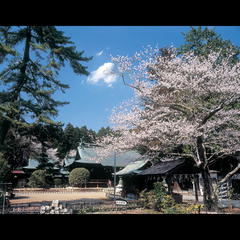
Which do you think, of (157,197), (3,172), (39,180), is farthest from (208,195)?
(39,180)

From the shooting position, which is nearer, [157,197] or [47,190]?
[157,197]

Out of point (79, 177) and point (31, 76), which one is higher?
point (31, 76)

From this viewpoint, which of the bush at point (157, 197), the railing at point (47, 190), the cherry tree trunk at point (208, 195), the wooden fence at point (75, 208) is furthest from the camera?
the railing at point (47, 190)

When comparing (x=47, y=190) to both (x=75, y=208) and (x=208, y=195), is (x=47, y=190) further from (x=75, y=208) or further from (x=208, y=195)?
(x=208, y=195)

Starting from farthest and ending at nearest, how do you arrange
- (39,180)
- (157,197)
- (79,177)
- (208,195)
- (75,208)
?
(79,177) → (39,180) → (157,197) → (75,208) → (208,195)

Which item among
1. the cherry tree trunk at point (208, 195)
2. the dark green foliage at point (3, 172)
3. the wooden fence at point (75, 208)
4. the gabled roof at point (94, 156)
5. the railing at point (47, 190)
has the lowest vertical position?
the railing at point (47, 190)

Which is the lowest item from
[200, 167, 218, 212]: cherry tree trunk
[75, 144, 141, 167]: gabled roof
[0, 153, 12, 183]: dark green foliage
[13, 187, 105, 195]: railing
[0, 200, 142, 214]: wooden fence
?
[13, 187, 105, 195]: railing

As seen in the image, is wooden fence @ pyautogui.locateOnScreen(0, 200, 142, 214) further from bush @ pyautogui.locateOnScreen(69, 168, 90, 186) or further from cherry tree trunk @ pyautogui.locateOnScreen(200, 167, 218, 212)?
bush @ pyautogui.locateOnScreen(69, 168, 90, 186)

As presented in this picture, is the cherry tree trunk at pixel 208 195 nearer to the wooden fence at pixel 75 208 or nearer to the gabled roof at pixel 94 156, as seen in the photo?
the wooden fence at pixel 75 208

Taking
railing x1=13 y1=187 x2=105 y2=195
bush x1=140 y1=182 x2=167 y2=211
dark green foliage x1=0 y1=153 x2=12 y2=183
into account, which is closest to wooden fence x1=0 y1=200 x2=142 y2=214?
bush x1=140 y1=182 x2=167 y2=211

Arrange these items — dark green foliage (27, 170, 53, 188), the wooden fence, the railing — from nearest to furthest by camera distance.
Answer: the wooden fence, the railing, dark green foliage (27, 170, 53, 188)

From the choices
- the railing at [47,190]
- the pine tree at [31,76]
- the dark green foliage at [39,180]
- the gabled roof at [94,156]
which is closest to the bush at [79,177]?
the railing at [47,190]

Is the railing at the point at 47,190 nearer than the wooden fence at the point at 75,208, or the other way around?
the wooden fence at the point at 75,208
